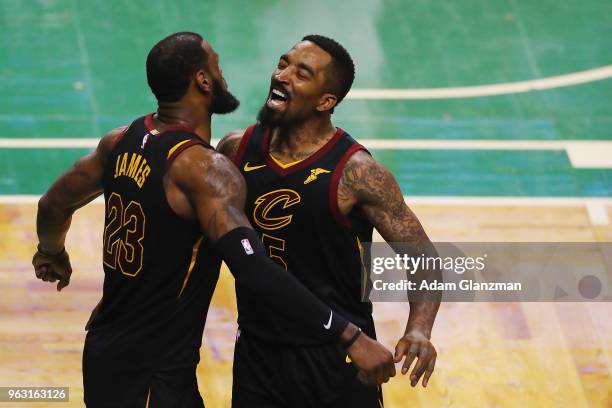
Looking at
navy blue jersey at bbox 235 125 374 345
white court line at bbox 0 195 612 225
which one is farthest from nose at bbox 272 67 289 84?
white court line at bbox 0 195 612 225

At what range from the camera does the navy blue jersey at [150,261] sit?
5.25 metres

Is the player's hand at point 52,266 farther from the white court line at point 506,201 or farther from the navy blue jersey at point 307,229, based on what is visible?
the white court line at point 506,201

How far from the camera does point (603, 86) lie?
1107 centimetres

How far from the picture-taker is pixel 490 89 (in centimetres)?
1113

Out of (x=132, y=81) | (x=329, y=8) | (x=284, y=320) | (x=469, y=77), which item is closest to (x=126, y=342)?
(x=284, y=320)

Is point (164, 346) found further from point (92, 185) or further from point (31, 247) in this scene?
point (31, 247)

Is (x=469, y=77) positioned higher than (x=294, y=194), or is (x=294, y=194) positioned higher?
(x=469, y=77)

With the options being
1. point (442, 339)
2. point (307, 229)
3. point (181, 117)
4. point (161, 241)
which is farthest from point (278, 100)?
point (442, 339)

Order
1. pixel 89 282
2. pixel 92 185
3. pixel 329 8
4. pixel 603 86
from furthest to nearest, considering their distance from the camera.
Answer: pixel 329 8 → pixel 603 86 → pixel 89 282 → pixel 92 185

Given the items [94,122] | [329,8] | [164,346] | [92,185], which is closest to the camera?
[164,346]

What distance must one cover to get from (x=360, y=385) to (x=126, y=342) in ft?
3.75

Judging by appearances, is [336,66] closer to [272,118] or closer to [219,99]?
[272,118]

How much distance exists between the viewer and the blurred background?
297 inches

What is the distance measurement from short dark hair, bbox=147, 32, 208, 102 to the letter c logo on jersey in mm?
641
